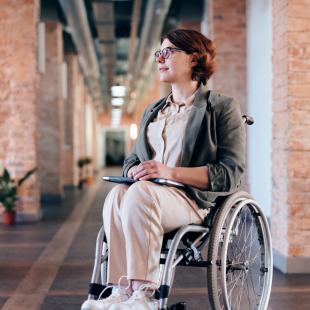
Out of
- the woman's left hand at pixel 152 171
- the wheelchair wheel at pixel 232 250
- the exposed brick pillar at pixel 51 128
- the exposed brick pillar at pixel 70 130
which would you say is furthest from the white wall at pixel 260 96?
the exposed brick pillar at pixel 70 130

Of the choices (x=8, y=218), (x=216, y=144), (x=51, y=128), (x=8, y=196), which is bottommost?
(x=8, y=218)

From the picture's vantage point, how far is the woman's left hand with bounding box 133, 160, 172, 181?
157 cm

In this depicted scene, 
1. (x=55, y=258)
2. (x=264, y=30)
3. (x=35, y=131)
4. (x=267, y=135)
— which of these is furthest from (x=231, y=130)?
(x=35, y=131)

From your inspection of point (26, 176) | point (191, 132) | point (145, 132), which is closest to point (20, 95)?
point (26, 176)

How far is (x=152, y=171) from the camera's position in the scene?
5.15 feet

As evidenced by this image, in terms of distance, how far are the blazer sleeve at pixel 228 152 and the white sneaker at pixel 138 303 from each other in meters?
0.50

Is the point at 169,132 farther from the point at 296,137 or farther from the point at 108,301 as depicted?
the point at 296,137

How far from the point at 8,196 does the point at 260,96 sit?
11.2 feet

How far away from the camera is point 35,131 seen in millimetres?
5453

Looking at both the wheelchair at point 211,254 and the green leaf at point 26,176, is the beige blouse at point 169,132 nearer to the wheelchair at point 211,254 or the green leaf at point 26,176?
the wheelchair at point 211,254

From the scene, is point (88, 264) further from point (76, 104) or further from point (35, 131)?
point (76, 104)

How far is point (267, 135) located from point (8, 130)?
3.37 metres

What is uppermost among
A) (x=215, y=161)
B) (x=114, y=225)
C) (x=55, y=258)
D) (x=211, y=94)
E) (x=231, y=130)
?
(x=211, y=94)

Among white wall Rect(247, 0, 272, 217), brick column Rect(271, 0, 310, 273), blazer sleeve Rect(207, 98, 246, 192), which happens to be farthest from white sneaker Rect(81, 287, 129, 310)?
white wall Rect(247, 0, 272, 217)
